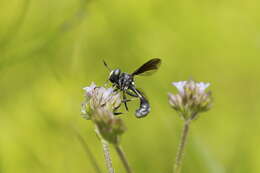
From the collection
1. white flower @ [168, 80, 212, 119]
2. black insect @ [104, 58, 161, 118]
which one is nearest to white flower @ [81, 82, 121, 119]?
black insect @ [104, 58, 161, 118]

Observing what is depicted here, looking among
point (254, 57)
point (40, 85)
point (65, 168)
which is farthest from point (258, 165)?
point (40, 85)

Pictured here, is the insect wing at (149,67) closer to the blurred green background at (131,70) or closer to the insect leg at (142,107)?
the insect leg at (142,107)

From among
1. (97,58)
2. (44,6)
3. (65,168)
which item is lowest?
(65,168)

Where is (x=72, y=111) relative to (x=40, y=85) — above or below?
below

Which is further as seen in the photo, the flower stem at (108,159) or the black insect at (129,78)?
the black insect at (129,78)

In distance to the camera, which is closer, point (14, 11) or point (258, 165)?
point (258, 165)

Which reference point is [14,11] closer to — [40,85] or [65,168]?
[40,85]

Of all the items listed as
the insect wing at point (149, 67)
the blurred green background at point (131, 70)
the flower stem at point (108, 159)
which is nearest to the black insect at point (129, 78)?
the insect wing at point (149, 67)

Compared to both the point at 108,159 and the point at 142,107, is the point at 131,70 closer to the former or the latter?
the point at 142,107
